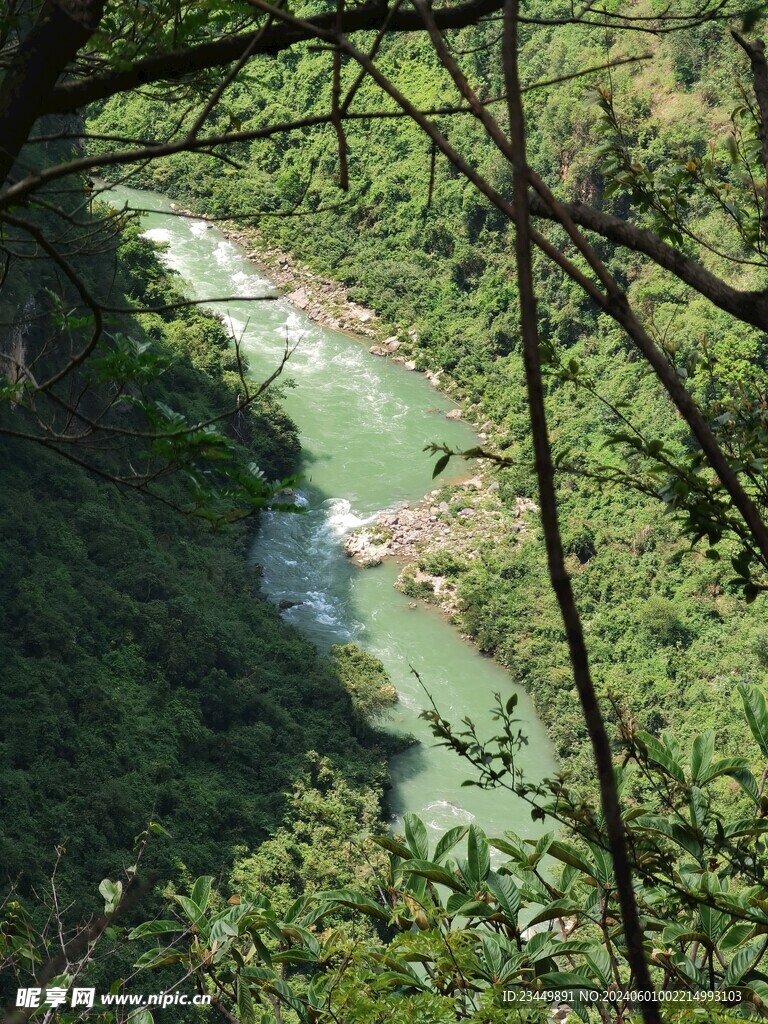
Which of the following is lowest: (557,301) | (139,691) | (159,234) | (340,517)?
(139,691)

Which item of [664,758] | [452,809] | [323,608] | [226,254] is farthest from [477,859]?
[226,254]

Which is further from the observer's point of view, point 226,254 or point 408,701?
point 226,254

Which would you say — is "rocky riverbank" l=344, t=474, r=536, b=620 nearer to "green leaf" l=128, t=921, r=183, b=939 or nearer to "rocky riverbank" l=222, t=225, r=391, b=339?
"rocky riverbank" l=222, t=225, r=391, b=339

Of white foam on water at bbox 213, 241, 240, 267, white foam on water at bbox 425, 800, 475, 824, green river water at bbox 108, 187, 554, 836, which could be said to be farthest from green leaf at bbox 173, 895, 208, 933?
white foam on water at bbox 213, 241, 240, 267

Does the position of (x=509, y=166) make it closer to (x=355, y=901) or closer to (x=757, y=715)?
(x=757, y=715)

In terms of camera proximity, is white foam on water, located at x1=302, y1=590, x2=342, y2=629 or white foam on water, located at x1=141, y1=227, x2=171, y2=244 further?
white foam on water, located at x1=141, y1=227, x2=171, y2=244

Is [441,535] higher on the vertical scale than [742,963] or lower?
lower
